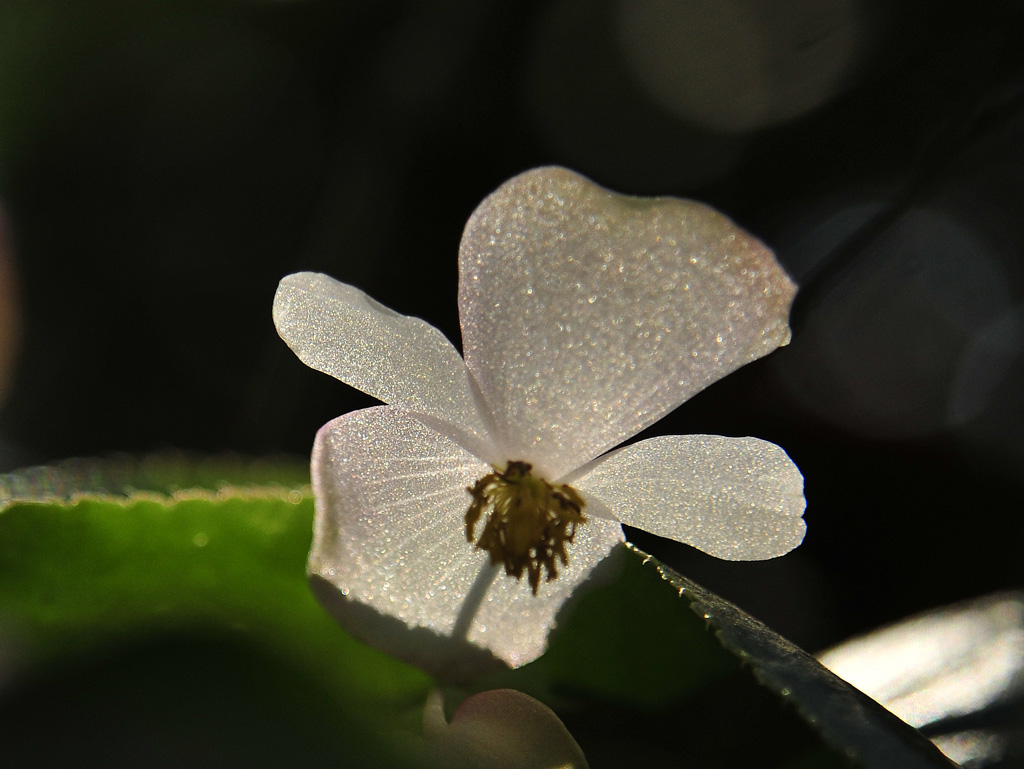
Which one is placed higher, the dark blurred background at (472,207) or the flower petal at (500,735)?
the dark blurred background at (472,207)

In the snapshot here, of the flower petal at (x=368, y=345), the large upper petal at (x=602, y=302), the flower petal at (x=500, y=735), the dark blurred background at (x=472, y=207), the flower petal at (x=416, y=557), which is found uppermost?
the dark blurred background at (x=472, y=207)

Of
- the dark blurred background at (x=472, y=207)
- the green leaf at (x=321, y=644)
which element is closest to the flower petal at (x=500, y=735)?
the green leaf at (x=321, y=644)

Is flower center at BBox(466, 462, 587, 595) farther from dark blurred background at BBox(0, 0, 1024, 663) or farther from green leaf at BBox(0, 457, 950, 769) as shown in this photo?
dark blurred background at BBox(0, 0, 1024, 663)

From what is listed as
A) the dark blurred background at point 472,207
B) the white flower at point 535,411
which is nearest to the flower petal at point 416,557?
the white flower at point 535,411

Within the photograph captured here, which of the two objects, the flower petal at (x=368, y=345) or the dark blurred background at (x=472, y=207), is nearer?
the flower petal at (x=368, y=345)

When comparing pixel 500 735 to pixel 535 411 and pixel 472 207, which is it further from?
pixel 472 207

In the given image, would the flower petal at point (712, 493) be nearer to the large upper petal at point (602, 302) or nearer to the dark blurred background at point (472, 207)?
the large upper petal at point (602, 302)

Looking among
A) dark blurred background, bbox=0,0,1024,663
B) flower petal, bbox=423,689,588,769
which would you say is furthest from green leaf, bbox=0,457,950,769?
dark blurred background, bbox=0,0,1024,663
